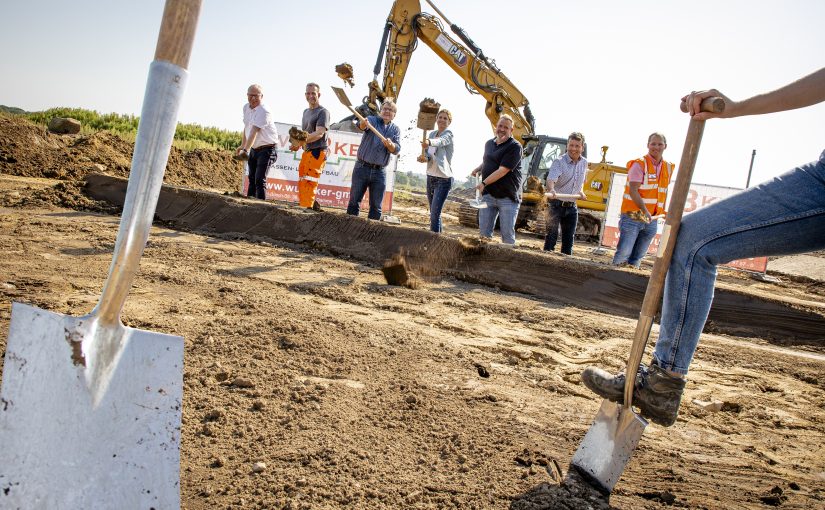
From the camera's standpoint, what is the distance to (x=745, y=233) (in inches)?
77.9

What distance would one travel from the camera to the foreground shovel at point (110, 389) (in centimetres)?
145

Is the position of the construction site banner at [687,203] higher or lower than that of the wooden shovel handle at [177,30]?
higher

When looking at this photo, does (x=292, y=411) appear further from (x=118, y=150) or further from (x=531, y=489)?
(x=118, y=150)

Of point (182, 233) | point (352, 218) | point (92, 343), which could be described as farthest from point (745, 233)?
point (182, 233)

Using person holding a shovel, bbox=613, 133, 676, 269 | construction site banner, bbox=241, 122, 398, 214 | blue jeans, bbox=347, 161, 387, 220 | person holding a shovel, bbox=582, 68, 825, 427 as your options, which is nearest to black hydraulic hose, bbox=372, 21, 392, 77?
construction site banner, bbox=241, 122, 398, 214

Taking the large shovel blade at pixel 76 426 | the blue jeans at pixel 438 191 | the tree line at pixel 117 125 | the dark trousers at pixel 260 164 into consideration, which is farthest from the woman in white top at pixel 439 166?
the tree line at pixel 117 125

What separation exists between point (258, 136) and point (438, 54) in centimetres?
649

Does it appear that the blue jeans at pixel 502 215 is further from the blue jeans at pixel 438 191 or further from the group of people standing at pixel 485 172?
the blue jeans at pixel 438 191

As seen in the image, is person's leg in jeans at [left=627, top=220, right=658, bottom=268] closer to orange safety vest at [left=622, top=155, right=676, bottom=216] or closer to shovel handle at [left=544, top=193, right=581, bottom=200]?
orange safety vest at [left=622, top=155, right=676, bottom=216]

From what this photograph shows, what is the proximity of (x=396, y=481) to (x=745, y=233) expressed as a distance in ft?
4.83

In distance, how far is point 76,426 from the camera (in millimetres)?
1514

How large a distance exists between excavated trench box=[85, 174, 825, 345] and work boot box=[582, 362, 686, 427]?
317 cm

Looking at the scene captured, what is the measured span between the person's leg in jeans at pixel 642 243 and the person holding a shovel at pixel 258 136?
5344 millimetres

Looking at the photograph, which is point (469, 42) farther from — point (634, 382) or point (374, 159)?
point (634, 382)
